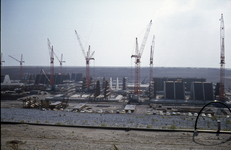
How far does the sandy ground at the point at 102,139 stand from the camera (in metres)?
4.82

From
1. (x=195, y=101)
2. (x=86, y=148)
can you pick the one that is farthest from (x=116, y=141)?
(x=195, y=101)

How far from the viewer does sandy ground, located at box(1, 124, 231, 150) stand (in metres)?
4.82

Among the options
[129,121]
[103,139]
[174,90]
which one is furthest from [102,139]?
[174,90]

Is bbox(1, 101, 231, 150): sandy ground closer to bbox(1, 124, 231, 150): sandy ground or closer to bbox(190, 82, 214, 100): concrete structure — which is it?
bbox(1, 124, 231, 150): sandy ground

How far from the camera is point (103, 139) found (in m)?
5.35

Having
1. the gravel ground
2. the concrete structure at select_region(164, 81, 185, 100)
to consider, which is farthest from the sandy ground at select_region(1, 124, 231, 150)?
the concrete structure at select_region(164, 81, 185, 100)

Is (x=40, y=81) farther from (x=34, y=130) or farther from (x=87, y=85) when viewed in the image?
(x=34, y=130)

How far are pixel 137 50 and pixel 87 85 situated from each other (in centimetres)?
A: 1186

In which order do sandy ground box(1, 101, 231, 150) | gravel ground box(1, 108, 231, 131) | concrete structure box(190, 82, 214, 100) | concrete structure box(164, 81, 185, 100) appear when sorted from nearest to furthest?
sandy ground box(1, 101, 231, 150)
gravel ground box(1, 108, 231, 131)
concrete structure box(190, 82, 214, 100)
concrete structure box(164, 81, 185, 100)

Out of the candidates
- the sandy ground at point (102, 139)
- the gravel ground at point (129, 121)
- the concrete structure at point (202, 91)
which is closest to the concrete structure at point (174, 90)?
the concrete structure at point (202, 91)

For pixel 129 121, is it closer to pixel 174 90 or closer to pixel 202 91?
pixel 174 90

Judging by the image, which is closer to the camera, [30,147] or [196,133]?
[30,147]

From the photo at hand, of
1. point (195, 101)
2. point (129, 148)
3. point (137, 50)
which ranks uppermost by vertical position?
point (137, 50)

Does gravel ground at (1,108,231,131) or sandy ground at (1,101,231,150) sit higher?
sandy ground at (1,101,231,150)
